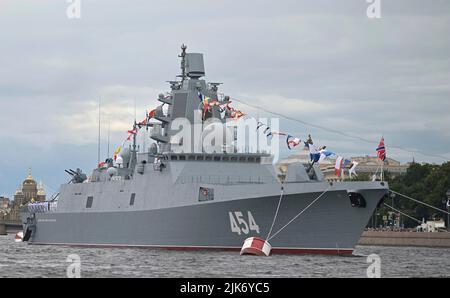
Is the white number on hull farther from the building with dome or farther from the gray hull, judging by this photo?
the building with dome

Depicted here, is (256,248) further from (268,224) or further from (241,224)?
(241,224)

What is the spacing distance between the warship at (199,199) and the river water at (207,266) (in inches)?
39.5

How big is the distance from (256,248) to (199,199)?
13.0 feet

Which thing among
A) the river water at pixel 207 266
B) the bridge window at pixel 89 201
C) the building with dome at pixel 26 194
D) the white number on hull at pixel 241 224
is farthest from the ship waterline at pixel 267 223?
the building with dome at pixel 26 194

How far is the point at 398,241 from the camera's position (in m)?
65.5

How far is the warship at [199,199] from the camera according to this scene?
36562 mm

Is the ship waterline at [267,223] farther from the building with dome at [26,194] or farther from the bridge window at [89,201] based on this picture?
the building with dome at [26,194]

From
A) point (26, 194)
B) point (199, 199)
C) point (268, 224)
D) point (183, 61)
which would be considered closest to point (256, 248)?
point (268, 224)

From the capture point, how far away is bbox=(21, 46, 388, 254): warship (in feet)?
120

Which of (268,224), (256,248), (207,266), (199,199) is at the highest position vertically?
(199,199)

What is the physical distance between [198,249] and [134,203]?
6013mm

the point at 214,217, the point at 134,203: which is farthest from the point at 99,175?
the point at 214,217

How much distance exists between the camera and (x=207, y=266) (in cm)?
3192
